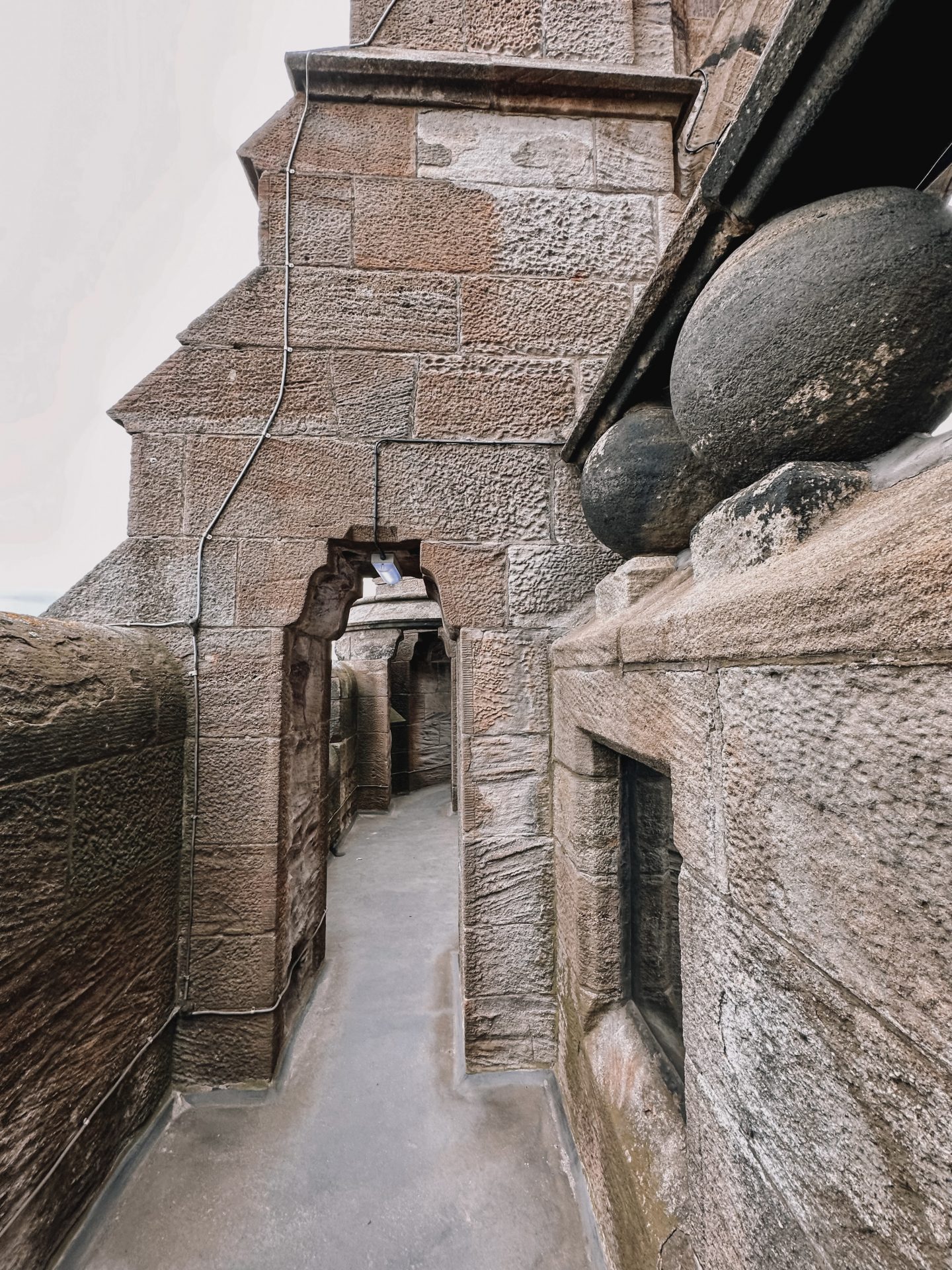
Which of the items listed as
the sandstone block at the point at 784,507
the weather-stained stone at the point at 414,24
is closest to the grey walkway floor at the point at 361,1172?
the sandstone block at the point at 784,507

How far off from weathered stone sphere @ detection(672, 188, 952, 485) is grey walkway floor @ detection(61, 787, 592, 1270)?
6.14 ft

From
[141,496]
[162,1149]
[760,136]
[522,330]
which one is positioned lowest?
[162,1149]

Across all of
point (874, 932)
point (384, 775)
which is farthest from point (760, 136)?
point (384, 775)

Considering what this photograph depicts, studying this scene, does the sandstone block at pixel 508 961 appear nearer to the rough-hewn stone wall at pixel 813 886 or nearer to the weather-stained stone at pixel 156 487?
the rough-hewn stone wall at pixel 813 886

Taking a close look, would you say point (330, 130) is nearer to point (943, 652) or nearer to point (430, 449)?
point (430, 449)

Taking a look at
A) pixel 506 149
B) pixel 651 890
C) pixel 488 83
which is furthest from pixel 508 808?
pixel 488 83

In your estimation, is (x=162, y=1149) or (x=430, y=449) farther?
(x=430, y=449)

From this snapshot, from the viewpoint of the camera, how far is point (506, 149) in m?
2.06

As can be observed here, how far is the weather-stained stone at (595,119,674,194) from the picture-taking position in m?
2.08

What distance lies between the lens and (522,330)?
2.00 metres

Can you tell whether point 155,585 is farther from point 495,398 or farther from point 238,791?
point 495,398

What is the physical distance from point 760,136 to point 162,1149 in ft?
8.88

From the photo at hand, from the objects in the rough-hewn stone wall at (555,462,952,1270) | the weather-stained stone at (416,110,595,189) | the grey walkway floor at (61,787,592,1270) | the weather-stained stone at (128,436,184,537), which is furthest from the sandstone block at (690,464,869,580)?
the weather-stained stone at (416,110,595,189)

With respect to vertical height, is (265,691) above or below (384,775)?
above
